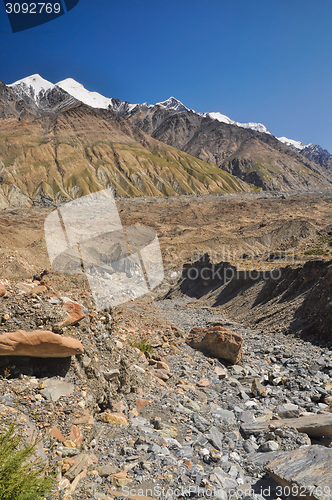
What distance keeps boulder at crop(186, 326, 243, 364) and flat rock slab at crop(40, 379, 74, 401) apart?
6.03 m

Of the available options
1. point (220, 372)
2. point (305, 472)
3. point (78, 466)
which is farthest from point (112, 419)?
point (220, 372)

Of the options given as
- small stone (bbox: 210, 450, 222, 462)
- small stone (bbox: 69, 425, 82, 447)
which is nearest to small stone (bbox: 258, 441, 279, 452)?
small stone (bbox: 210, 450, 222, 462)

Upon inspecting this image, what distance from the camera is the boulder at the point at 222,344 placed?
988 cm

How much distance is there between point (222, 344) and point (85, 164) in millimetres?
126282

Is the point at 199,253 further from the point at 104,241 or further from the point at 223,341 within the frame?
the point at 223,341

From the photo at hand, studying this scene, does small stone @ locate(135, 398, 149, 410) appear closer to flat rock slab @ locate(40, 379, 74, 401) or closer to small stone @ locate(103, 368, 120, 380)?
small stone @ locate(103, 368, 120, 380)

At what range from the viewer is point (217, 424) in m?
5.95

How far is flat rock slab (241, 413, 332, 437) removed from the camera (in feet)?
17.7

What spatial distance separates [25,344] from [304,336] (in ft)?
35.5

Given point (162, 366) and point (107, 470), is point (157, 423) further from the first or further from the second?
point (162, 366)

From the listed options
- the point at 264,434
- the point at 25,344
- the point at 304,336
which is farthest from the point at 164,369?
the point at 304,336

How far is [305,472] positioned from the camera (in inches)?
156

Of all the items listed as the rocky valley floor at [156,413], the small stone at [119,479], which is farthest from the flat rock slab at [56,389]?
the small stone at [119,479]

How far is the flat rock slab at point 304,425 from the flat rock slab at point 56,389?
3.33 metres
